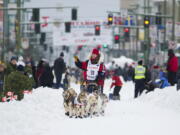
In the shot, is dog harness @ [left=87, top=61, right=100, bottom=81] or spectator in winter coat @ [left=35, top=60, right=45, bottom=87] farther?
spectator in winter coat @ [left=35, top=60, right=45, bottom=87]

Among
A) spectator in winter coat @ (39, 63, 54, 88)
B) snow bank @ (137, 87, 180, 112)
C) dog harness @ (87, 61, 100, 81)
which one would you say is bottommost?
snow bank @ (137, 87, 180, 112)

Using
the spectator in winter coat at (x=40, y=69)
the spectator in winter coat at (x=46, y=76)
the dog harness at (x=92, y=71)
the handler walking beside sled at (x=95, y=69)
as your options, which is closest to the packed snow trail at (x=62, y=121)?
the handler walking beside sled at (x=95, y=69)

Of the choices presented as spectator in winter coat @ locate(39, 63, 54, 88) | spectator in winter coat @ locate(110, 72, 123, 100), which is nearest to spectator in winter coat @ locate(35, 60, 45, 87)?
spectator in winter coat @ locate(39, 63, 54, 88)

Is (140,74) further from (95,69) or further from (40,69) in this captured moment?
(95,69)

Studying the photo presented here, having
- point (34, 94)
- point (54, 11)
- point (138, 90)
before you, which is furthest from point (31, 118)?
point (54, 11)

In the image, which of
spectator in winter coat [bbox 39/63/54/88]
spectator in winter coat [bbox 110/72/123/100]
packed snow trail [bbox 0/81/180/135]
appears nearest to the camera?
packed snow trail [bbox 0/81/180/135]

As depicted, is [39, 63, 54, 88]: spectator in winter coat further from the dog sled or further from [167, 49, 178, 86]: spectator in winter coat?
the dog sled

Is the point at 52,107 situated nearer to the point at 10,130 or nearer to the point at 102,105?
the point at 102,105

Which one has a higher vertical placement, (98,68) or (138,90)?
(98,68)

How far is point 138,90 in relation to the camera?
2530 cm

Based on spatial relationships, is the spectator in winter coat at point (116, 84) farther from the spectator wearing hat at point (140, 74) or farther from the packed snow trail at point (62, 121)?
the packed snow trail at point (62, 121)

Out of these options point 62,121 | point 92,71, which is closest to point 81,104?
point 62,121

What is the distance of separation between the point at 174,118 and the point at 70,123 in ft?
9.39

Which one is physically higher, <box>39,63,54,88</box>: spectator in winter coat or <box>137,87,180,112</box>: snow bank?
<box>39,63,54,88</box>: spectator in winter coat
